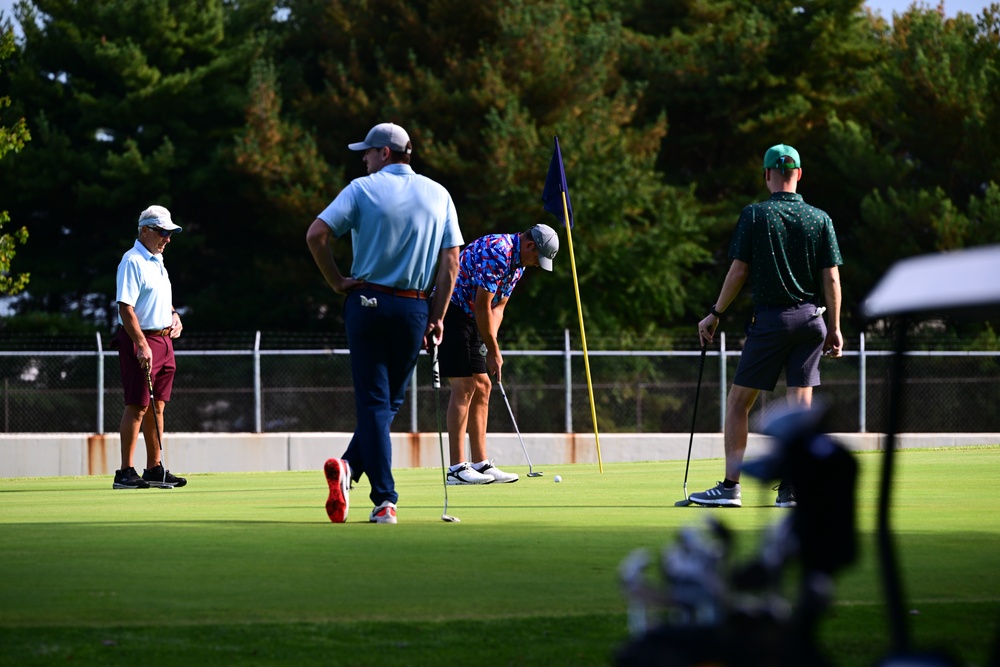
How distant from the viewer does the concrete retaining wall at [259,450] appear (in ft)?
61.9

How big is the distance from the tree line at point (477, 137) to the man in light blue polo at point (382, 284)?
2071 cm

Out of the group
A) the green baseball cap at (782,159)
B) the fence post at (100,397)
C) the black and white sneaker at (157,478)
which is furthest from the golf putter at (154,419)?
the fence post at (100,397)

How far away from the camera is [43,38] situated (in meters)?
32.0

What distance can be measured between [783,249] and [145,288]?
15.8 ft

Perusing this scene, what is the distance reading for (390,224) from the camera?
7133 mm

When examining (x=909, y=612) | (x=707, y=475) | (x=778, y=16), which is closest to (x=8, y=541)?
(x=909, y=612)

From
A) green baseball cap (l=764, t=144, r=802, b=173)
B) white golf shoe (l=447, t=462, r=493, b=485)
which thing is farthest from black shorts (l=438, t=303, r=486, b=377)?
green baseball cap (l=764, t=144, r=802, b=173)

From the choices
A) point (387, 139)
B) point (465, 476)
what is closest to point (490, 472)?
point (465, 476)

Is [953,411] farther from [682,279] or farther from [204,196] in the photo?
[204,196]

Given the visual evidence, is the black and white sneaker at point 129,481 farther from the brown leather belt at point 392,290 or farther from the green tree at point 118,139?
the green tree at point 118,139

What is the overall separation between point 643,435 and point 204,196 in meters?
14.9

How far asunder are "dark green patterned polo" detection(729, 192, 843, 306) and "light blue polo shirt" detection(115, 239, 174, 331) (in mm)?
4405

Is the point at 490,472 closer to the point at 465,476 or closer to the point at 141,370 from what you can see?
the point at 465,476

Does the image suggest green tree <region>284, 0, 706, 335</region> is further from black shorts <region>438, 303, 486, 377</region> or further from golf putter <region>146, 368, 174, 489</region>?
golf putter <region>146, 368, 174, 489</region>
